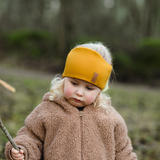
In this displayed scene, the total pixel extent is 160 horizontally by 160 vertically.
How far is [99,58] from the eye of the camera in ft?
6.21

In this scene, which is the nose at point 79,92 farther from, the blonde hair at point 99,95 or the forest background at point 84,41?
the forest background at point 84,41

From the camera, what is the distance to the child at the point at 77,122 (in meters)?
1.85

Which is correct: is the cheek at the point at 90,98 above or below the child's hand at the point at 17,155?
above

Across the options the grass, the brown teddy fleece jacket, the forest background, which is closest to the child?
the brown teddy fleece jacket

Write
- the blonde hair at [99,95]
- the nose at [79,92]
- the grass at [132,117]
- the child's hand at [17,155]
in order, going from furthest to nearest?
1. the grass at [132,117]
2. the blonde hair at [99,95]
3. the nose at [79,92]
4. the child's hand at [17,155]

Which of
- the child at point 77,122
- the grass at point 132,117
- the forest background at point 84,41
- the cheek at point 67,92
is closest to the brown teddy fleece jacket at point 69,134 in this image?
the child at point 77,122

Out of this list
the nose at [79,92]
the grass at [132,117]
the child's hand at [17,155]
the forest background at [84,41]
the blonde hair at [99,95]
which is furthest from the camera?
the forest background at [84,41]

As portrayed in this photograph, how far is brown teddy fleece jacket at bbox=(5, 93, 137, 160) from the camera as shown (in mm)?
1851

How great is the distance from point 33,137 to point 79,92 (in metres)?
0.59

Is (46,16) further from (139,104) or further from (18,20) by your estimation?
(139,104)

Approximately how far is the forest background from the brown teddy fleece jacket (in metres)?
3.18

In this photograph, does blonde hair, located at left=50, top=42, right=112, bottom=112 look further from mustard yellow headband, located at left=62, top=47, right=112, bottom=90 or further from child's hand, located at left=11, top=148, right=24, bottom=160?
child's hand, located at left=11, top=148, right=24, bottom=160

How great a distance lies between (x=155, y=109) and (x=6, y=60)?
36.3 feet

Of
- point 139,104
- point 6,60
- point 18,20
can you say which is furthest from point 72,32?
point 139,104
